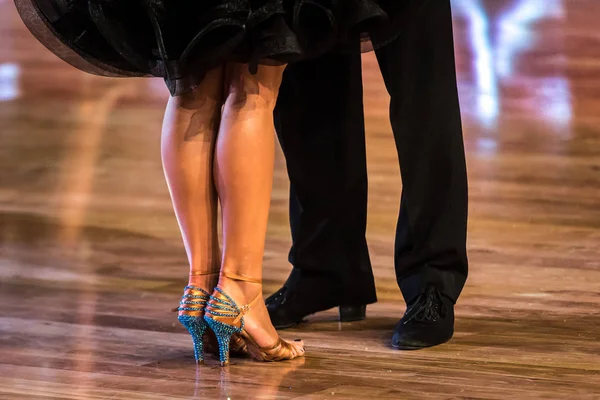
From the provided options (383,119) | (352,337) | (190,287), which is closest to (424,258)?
(352,337)

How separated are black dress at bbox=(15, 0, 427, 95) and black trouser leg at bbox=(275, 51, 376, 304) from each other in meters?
0.36

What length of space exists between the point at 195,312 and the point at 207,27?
16.6 inches

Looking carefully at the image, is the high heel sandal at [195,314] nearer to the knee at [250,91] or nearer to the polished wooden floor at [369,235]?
the polished wooden floor at [369,235]

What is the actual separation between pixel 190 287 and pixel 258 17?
0.42 meters

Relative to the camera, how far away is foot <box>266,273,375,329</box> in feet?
6.07

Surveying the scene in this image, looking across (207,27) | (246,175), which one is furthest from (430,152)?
(207,27)

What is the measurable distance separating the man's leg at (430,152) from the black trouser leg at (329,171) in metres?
0.11

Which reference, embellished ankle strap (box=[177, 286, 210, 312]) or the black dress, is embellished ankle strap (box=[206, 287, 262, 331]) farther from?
the black dress

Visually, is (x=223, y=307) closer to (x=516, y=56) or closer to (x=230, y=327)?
(x=230, y=327)

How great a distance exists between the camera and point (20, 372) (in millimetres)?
1477

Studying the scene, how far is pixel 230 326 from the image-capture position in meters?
1.48

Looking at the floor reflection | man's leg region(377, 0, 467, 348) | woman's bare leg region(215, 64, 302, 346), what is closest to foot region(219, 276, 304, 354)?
woman's bare leg region(215, 64, 302, 346)

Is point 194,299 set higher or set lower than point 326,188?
lower

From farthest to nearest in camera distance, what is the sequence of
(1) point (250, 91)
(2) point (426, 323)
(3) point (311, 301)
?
(3) point (311, 301) < (2) point (426, 323) < (1) point (250, 91)
